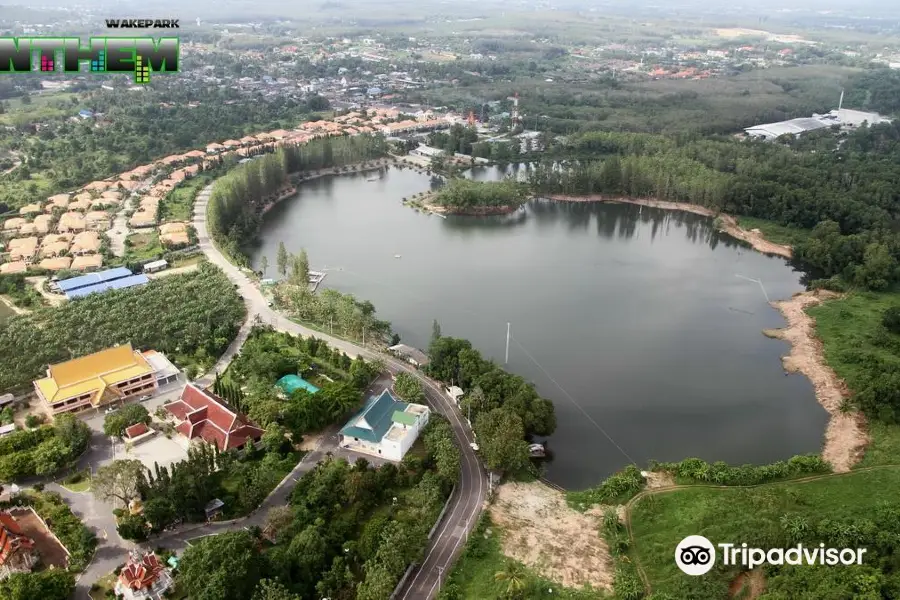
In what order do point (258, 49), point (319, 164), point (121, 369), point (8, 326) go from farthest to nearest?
point (258, 49) < point (319, 164) < point (8, 326) < point (121, 369)

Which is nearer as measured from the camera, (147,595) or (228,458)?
(147,595)

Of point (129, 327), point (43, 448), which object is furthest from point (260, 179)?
point (43, 448)

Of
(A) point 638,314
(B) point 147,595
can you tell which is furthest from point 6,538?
(A) point 638,314

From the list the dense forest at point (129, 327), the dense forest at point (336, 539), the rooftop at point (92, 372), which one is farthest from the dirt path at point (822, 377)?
the rooftop at point (92, 372)

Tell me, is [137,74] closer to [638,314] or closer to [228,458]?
[228,458]

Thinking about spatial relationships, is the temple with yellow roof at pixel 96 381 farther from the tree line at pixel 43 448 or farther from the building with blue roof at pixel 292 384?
the building with blue roof at pixel 292 384

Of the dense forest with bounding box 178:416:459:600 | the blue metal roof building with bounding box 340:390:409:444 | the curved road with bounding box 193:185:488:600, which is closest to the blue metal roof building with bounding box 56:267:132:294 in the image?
the curved road with bounding box 193:185:488:600

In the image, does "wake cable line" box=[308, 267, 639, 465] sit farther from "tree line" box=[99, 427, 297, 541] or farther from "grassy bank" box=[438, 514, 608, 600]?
"tree line" box=[99, 427, 297, 541]

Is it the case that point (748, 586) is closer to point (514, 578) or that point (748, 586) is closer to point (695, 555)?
point (695, 555)

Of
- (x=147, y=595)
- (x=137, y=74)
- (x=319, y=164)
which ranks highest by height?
(x=137, y=74)
